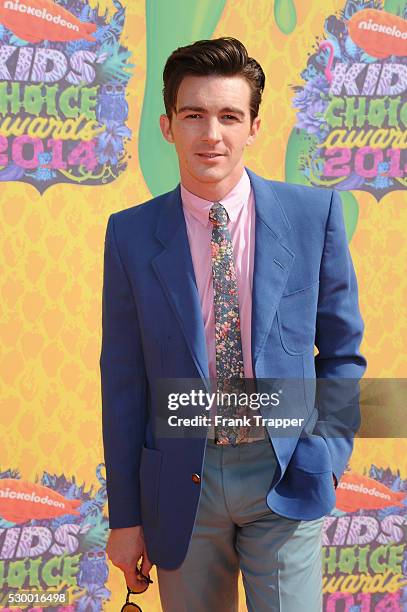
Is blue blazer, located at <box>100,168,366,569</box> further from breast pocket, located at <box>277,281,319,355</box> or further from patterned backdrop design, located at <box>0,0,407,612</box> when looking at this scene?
patterned backdrop design, located at <box>0,0,407,612</box>

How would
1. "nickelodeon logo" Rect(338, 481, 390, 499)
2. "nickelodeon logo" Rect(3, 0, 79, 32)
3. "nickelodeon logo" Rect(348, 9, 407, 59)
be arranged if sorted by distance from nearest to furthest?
1. "nickelodeon logo" Rect(3, 0, 79, 32)
2. "nickelodeon logo" Rect(348, 9, 407, 59)
3. "nickelodeon logo" Rect(338, 481, 390, 499)

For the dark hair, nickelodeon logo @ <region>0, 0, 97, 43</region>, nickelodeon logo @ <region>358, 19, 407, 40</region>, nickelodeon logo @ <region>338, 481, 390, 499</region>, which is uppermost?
nickelodeon logo @ <region>358, 19, 407, 40</region>

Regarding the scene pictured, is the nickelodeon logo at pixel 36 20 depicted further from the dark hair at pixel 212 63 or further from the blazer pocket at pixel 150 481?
the blazer pocket at pixel 150 481

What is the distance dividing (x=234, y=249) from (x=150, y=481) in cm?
61

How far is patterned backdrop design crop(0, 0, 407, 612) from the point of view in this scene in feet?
10.0

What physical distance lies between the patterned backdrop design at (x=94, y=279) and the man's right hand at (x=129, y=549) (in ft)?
3.37

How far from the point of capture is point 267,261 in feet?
6.76

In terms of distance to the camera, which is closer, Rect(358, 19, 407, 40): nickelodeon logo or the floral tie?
the floral tie

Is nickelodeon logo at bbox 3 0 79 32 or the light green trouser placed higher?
nickelodeon logo at bbox 3 0 79 32

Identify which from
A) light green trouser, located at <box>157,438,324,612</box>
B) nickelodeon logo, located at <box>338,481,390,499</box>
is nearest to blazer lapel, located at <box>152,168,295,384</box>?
light green trouser, located at <box>157,438,324,612</box>

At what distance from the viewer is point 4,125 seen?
9.88 ft

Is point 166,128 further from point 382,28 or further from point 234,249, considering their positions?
point 382,28

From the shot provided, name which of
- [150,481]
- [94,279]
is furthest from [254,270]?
[94,279]

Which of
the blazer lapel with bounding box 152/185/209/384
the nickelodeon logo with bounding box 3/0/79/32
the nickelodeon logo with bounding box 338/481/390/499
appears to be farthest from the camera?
the nickelodeon logo with bounding box 338/481/390/499
